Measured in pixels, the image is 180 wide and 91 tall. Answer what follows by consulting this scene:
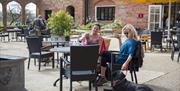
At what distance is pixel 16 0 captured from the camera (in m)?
28.3

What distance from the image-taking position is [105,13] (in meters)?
26.8

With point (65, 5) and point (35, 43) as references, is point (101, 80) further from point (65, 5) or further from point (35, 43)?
point (65, 5)

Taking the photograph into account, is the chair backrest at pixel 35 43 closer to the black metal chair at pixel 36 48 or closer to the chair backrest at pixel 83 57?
the black metal chair at pixel 36 48

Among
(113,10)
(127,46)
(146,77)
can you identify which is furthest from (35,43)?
(113,10)

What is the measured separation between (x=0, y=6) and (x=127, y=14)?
9625 mm

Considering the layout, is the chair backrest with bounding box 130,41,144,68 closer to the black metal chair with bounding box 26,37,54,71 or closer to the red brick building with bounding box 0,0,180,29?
→ the black metal chair with bounding box 26,37,54,71

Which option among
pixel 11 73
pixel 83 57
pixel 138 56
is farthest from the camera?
pixel 138 56

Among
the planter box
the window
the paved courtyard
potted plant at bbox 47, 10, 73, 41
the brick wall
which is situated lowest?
the paved courtyard

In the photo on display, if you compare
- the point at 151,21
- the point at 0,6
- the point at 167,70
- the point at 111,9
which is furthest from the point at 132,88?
the point at 0,6

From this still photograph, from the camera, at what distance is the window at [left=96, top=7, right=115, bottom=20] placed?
2675 cm

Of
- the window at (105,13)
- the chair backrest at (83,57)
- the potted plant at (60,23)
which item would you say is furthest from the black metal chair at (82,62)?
the window at (105,13)

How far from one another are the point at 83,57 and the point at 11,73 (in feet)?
3.70

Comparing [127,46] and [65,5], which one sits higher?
[65,5]

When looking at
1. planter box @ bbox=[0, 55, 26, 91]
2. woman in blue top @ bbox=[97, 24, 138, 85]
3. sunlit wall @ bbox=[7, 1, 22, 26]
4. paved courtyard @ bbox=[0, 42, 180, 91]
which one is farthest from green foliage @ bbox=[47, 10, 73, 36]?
sunlit wall @ bbox=[7, 1, 22, 26]
